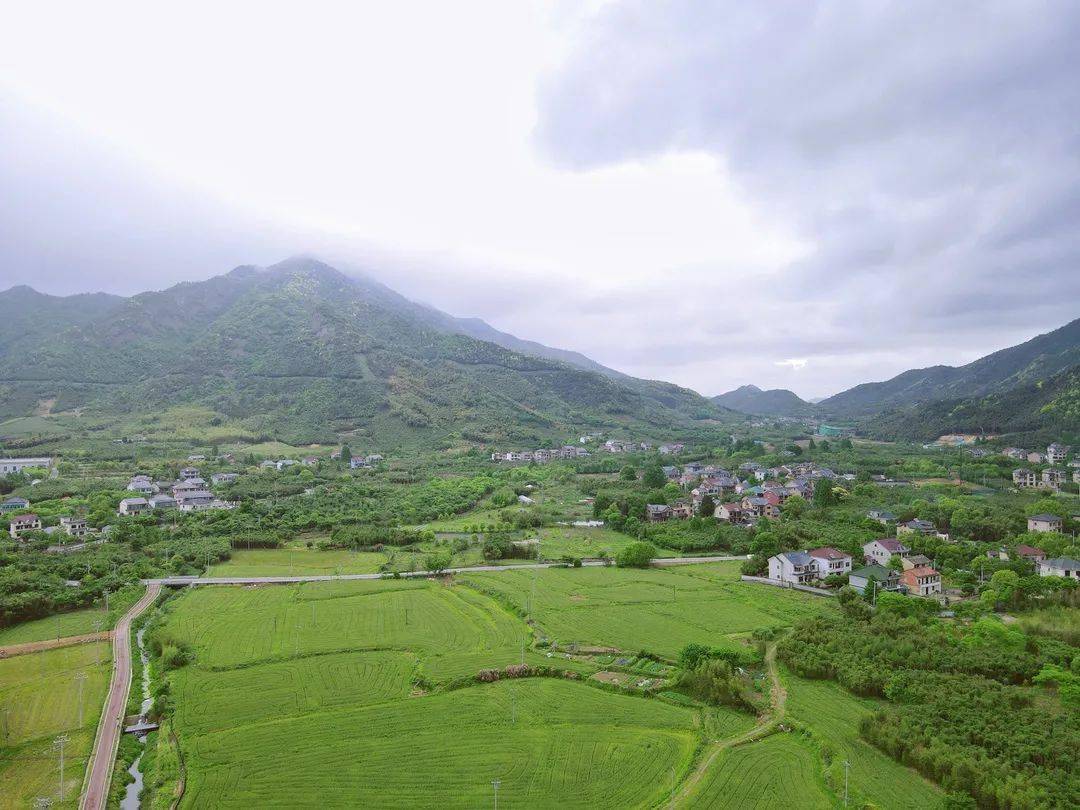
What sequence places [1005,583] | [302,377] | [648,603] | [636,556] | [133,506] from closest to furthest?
[1005,583], [648,603], [636,556], [133,506], [302,377]

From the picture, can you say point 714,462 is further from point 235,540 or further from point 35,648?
point 35,648

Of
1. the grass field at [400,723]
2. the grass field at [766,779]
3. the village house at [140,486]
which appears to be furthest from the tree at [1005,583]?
the village house at [140,486]

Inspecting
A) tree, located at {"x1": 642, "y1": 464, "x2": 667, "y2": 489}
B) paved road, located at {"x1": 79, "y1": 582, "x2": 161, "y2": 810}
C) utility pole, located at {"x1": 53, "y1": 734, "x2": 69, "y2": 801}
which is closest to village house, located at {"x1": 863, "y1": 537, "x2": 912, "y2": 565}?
tree, located at {"x1": 642, "y1": 464, "x2": 667, "y2": 489}

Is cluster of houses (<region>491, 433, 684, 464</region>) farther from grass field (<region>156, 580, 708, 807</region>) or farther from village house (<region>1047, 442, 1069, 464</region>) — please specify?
grass field (<region>156, 580, 708, 807</region>)

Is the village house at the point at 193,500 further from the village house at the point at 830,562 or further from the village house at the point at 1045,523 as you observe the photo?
the village house at the point at 1045,523

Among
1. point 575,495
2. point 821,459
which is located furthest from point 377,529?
point 821,459

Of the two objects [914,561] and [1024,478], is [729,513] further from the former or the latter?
[1024,478]

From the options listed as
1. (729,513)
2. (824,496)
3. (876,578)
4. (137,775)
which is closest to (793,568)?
(876,578)
